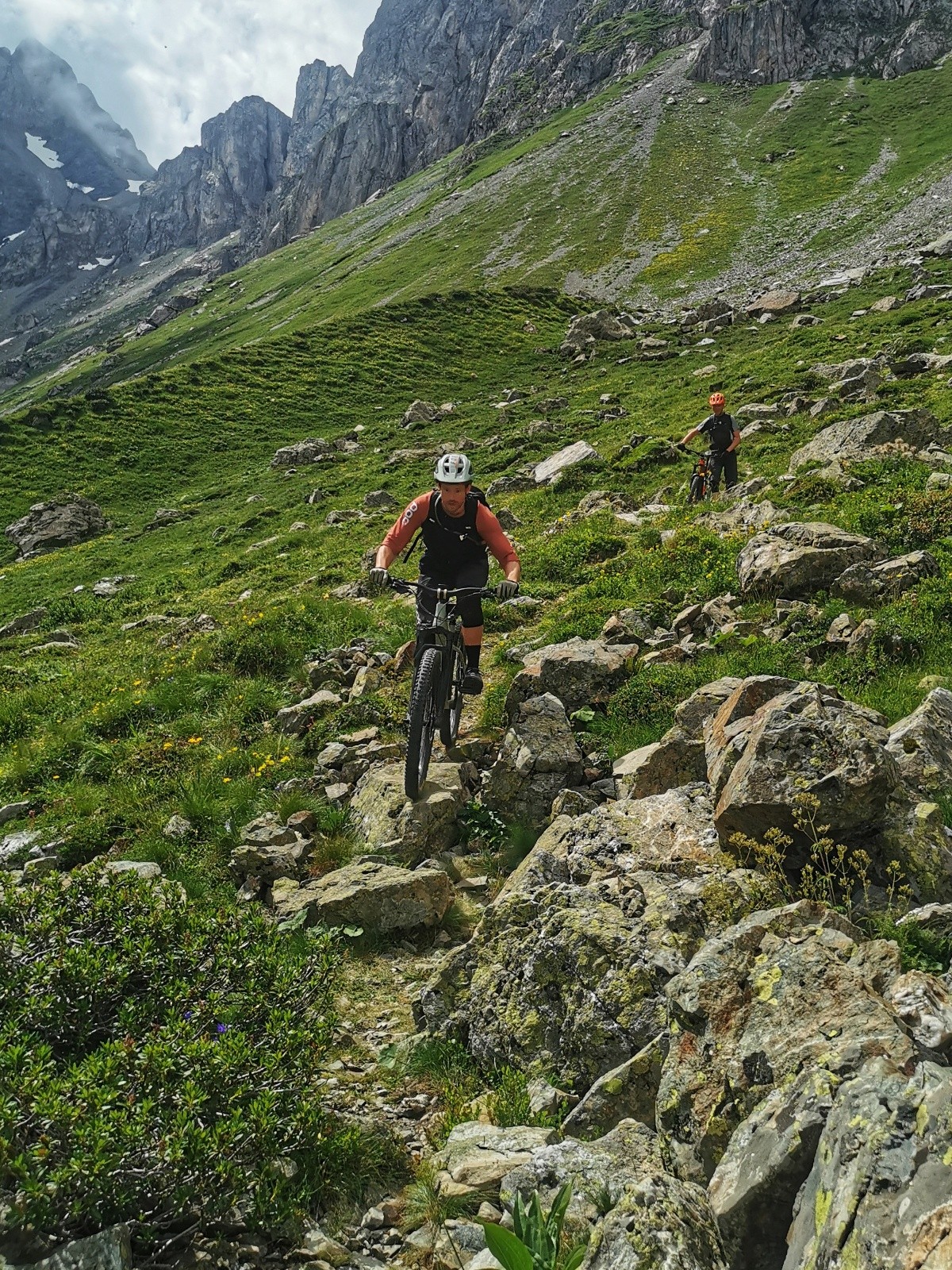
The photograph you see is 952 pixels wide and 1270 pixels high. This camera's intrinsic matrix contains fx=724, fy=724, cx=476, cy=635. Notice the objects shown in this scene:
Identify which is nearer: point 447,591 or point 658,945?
point 658,945

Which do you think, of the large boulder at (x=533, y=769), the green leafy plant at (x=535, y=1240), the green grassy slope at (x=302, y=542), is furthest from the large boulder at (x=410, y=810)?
the green leafy plant at (x=535, y=1240)

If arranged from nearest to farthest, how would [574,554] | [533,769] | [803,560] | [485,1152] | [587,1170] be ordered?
[587,1170] → [485,1152] → [533,769] → [803,560] → [574,554]

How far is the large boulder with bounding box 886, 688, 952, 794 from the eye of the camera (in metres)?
5.48

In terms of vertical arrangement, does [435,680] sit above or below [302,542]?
below

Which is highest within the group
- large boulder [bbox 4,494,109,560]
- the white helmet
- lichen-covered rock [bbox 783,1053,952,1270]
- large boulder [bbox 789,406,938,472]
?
large boulder [bbox 4,494,109,560]

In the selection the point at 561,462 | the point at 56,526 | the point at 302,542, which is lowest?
the point at 561,462

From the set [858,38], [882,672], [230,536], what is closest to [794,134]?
[858,38]

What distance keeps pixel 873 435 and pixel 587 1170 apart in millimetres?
16438

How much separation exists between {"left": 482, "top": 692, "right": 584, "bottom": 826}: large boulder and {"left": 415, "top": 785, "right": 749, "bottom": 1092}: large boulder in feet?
5.84

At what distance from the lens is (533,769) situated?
7.79 m

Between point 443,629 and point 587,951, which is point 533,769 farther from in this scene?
point 587,951

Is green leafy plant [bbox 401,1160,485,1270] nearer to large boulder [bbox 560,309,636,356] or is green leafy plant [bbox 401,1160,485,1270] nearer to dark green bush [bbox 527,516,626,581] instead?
dark green bush [bbox 527,516,626,581]

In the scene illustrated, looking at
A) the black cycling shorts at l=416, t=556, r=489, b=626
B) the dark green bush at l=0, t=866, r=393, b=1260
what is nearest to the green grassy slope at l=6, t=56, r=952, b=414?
the black cycling shorts at l=416, t=556, r=489, b=626

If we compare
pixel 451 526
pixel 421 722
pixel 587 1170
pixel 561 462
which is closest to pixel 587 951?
pixel 587 1170
